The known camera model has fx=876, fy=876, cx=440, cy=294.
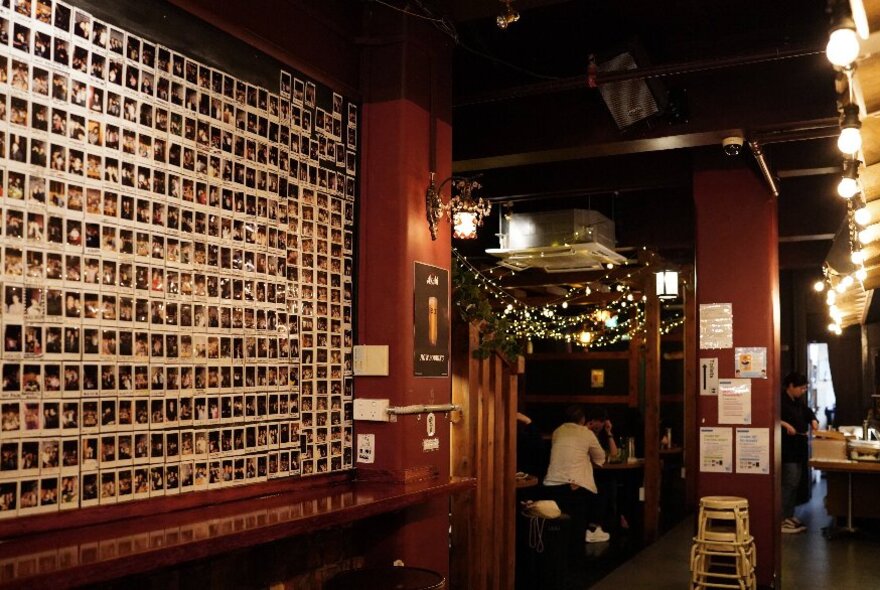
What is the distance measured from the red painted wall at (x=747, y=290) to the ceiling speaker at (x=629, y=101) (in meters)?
1.36

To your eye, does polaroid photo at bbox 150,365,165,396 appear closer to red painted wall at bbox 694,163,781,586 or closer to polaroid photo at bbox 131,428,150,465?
polaroid photo at bbox 131,428,150,465

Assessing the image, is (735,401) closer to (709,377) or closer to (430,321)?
(709,377)

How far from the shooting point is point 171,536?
304cm

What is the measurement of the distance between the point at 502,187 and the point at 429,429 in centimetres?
446

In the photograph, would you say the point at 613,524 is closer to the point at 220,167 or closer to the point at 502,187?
the point at 502,187

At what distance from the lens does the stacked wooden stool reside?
6449 millimetres

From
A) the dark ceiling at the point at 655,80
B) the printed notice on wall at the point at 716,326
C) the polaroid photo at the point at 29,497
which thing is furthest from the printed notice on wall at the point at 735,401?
the polaroid photo at the point at 29,497

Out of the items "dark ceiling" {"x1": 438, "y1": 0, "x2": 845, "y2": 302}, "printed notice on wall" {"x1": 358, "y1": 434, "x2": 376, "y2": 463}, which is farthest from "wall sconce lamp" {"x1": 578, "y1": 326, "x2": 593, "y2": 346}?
"printed notice on wall" {"x1": 358, "y1": 434, "x2": 376, "y2": 463}

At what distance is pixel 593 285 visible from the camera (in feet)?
37.4

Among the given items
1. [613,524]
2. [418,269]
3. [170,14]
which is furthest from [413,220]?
[613,524]

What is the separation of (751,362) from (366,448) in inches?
145

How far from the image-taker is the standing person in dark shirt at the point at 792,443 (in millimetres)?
9539

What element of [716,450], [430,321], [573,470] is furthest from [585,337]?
[430,321]

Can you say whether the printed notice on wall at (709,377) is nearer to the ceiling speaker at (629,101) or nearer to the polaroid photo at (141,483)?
the ceiling speaker at (629,101)
